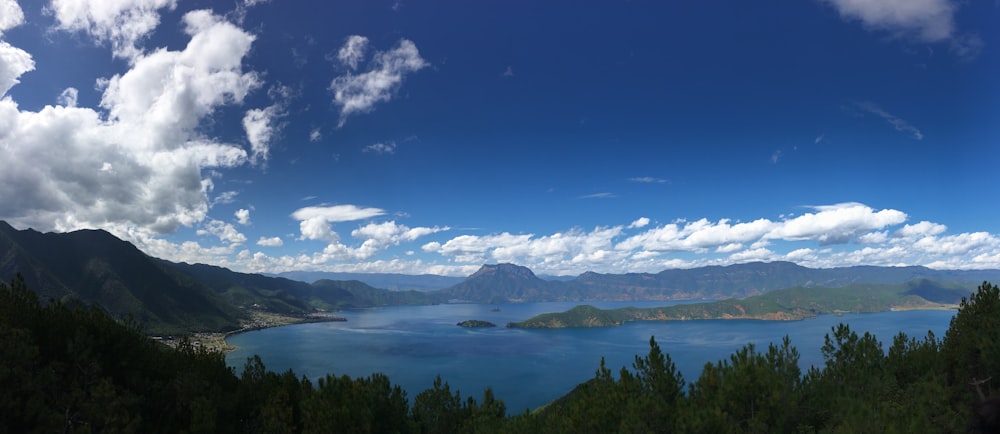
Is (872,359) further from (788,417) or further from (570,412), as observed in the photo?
(570,412)

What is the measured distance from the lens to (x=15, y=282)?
26.0m

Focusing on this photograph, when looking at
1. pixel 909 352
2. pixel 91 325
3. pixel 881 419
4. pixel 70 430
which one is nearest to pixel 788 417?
pixel 881 419

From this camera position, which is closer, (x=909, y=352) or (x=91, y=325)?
(x=91, y=325)

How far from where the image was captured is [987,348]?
3156cm

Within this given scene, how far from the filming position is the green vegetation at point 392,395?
62.3 feet

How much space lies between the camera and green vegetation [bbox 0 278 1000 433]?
1900 cm

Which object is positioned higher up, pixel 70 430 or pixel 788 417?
pixel 70 430

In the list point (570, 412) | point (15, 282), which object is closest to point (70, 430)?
point (15, 282)

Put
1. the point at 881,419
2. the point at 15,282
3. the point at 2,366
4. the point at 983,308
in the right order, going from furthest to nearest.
Answer: 1. the point at 983,308
2. the point at 15,282
3. the point at 881,419
4. the point at 2,366

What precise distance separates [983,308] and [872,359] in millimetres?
10010

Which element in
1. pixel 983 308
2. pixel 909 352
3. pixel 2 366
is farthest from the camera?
pixel 909 352

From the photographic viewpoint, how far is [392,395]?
32250 millimetres

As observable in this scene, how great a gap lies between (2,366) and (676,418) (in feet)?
103

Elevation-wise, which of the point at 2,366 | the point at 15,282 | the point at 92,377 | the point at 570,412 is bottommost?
the point at 570,412
